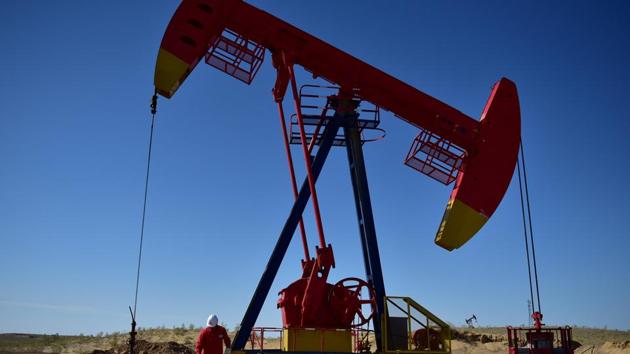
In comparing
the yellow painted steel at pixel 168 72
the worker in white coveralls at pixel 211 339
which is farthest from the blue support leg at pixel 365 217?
the worker in white coveralls at pixel 211 339

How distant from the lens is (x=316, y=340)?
1081 centimetres

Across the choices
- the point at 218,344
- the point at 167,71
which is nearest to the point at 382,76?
the point at 167,71

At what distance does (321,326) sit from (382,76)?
525 cm

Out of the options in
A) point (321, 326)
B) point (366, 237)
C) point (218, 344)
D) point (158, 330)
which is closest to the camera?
point (218, 344)

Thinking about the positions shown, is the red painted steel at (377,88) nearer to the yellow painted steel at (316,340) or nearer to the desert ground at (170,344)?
the yellow painted steel at (316,340)

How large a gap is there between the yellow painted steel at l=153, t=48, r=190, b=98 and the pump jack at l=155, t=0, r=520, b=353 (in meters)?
0.02

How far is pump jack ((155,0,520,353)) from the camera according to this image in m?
11.2

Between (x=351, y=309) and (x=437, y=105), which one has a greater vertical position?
(x=437, y=105)

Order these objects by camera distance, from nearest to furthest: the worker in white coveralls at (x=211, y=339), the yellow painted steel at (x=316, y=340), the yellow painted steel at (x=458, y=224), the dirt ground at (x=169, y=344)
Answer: the worker in white coveralls at (x=211, y=339) < the yellow painted steel at (x=316, y=340) < the yellow painted steel at (x=458, y=224) < the dirt ground at (x=169, y=344)

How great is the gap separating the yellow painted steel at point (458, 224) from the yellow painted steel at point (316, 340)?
3.41m

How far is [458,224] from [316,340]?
13.8 ft

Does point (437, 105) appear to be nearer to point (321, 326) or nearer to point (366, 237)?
point (366, 237)

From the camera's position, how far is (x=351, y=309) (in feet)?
37.0

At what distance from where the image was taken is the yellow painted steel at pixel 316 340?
10719 millimetres
